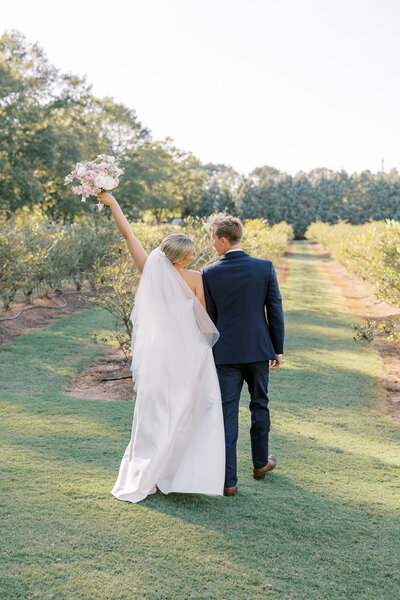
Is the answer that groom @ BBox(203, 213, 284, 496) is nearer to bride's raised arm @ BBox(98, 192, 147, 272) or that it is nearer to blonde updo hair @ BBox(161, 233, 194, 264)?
blonde updo hair @ BBox(161, 233, 194, 264)

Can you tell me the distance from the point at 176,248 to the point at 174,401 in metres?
1.10

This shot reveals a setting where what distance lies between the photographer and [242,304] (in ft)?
12.5

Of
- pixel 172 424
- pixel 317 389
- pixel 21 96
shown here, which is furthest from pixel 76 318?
pixel 21 96

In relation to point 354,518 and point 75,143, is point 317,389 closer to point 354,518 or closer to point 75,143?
point 354,518

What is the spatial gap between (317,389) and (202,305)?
4178mm

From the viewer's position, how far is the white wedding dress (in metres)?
3.78

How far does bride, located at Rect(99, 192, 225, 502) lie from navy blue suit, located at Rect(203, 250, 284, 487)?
88 millimetres

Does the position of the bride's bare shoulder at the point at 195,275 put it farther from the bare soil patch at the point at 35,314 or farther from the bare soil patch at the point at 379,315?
the bare soil patch at the point at 35,314

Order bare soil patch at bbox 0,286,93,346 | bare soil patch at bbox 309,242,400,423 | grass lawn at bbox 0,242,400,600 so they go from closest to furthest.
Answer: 1. grass lawn at bbox 0,242,400,600
2. bare soil patch at bbox 309,242,400,423
3. bare soil patch at bbox 0,286,93,346

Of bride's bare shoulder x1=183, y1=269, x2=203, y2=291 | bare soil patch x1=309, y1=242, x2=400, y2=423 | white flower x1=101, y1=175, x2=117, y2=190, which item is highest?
white flower x1=101, y1=175, x2=117, y2=190

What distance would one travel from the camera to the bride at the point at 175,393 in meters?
3.78

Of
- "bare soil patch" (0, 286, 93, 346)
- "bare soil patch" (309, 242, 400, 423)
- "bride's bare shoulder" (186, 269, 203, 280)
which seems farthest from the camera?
"bare soil patch" (0, 286, 93, 346)

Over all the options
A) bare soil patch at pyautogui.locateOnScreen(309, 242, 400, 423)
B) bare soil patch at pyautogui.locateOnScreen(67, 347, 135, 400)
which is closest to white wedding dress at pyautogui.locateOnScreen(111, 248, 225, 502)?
bare soil patch at pyautogui.locateOnScreen(67, 347, 135, 400)

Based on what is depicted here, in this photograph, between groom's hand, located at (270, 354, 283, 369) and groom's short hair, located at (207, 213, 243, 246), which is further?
groom's hand, located at (270, 354, 283, 369)
